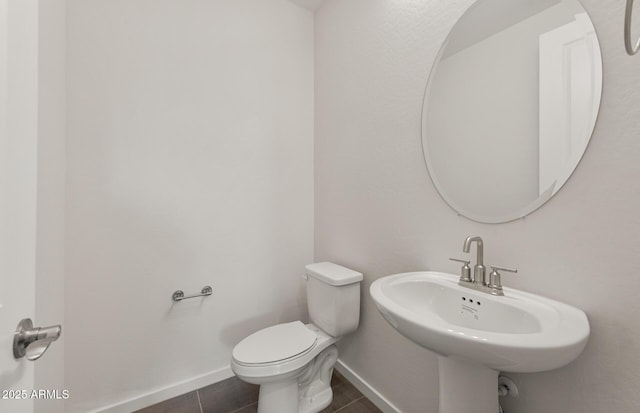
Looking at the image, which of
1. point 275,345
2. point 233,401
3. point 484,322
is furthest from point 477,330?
point 233,401

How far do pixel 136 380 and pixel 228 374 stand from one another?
50 cm

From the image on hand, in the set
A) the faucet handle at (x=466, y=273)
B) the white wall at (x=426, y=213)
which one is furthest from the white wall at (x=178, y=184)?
the faucet handle at (x=466, y=273)

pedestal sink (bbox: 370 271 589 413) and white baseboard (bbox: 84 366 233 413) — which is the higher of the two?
pedestal sink (bbox: 370 271 589 413)

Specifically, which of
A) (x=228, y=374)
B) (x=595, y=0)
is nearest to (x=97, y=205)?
(x=228, y=374)

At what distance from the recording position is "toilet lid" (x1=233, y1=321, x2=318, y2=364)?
1.21 metres

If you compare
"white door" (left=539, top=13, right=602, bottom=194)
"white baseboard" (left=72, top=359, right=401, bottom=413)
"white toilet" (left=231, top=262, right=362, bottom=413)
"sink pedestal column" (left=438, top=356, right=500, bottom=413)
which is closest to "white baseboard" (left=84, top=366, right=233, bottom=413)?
"white baseboard" (left=72, top=359, right=401, bottom=413)

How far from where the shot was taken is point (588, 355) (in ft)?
2.50

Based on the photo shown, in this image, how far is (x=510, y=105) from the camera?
0.96 m

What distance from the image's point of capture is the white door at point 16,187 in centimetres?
43

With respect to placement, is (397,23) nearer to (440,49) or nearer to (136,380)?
(440,49)

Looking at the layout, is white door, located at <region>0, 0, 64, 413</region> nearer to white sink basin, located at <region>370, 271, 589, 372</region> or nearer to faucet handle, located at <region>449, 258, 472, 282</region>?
white sink basin, located at <region>370, 271, 589, 372</region>

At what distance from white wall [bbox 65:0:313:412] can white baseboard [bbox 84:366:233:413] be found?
29mm

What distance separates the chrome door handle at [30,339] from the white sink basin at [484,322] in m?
0.80

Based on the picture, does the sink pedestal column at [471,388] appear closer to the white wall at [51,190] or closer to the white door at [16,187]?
the white door at [16,187]
